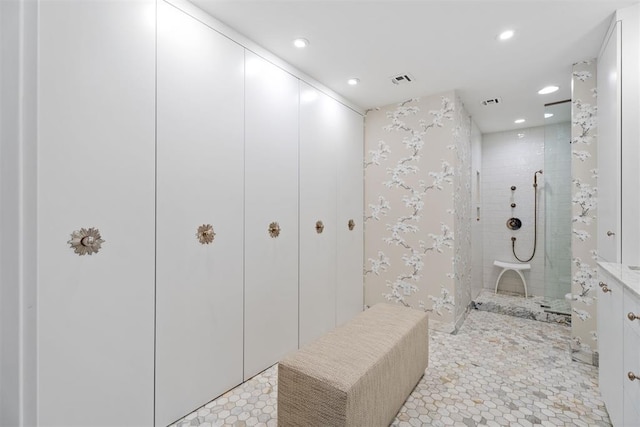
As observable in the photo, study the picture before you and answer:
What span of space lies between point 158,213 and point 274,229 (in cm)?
93

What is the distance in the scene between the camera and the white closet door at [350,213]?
3270 mm

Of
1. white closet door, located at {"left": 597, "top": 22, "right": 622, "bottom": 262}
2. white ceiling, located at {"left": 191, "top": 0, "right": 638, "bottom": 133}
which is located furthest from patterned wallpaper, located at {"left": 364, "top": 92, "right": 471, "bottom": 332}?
white closet door, located at {"left": 597, "top": 22, "right": 622, "bottom": 262}

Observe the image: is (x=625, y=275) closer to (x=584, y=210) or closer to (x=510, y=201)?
(x=584, y=210)

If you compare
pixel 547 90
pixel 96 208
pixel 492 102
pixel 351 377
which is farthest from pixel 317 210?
pixel 547 90

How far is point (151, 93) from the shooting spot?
→ 165 cm

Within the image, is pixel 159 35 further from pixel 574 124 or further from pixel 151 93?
pixel 574 124

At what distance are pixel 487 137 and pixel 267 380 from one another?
15.5 ft

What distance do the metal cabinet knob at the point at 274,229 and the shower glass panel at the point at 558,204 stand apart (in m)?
3.13

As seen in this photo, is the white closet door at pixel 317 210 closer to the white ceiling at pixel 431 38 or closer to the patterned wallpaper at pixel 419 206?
the white ceiling at pixel 431 38

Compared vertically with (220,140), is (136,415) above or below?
below

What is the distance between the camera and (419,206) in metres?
3.31

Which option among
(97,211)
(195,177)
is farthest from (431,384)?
(97,211)

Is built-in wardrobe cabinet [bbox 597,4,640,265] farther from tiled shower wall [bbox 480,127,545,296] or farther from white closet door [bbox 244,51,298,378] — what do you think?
tiled shower wall [bbox 480,127,545,296]

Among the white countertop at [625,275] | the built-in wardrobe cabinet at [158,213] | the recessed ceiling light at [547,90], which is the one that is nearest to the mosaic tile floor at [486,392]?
the built-in wardrobe cabinet at [158,213]
